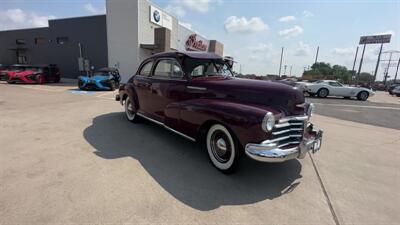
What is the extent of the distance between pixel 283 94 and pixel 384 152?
3262mm

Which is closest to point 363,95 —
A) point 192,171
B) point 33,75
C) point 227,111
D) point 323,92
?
point 323,92

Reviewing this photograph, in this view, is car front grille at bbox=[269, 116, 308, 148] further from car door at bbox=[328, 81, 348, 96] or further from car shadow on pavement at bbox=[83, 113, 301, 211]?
car door at bbox=[328, 81, 348, 96]

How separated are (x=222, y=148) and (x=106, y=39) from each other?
810 inches

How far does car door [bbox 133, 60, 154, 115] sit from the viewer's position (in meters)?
4.80

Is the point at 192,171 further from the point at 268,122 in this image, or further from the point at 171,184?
the point at 268,122

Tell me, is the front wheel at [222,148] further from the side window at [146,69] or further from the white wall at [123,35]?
the white wall at [123,35]

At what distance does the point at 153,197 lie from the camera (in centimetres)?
248

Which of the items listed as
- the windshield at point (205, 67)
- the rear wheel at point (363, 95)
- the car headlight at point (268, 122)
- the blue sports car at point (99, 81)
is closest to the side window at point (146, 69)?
the windshield at point (205, 67)

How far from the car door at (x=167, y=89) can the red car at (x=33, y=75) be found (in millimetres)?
16779

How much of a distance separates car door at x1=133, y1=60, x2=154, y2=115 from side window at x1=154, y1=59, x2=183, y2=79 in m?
0.34

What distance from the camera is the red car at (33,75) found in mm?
15695

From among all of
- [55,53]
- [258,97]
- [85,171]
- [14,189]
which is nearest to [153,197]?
[85,171]

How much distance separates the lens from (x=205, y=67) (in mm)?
4047

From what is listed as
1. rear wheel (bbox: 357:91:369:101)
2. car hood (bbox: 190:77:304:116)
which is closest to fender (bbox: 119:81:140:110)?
car hood (bbox: 190:77:304:116)
